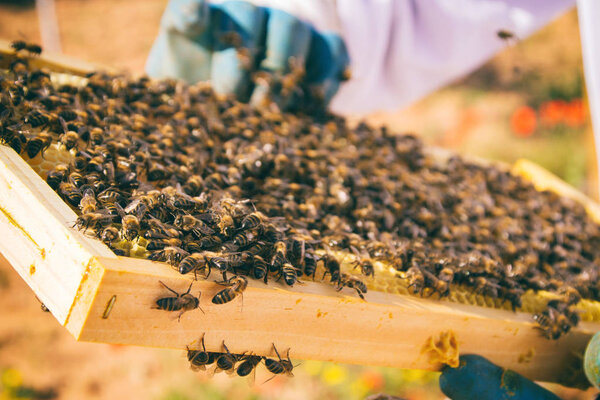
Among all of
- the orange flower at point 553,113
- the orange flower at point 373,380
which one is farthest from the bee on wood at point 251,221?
the orange flower at point 553,113

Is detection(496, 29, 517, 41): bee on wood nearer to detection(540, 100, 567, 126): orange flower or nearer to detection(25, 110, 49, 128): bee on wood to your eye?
detection(25, 110, 49, 128): bee on wood

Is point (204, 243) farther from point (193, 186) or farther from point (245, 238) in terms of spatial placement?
point (193, 186)

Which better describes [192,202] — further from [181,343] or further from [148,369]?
[148,369]

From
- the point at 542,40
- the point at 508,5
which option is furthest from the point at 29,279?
the point at 542,40

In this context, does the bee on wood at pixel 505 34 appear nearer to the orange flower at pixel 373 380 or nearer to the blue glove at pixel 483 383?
the blue glove at pixel 483 383

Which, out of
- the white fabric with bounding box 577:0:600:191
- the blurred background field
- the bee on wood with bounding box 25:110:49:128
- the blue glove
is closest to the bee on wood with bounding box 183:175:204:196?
the bee on wood with bounding box 25:110:49:128
